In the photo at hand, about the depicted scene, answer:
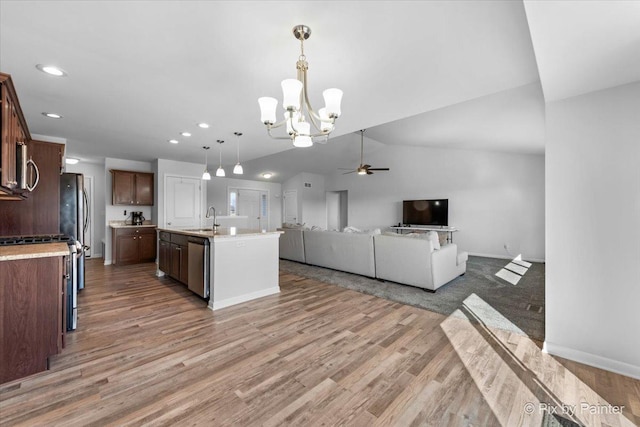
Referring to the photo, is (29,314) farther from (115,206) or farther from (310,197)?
(310,197)

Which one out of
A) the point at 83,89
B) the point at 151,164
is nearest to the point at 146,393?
the point at 83,89

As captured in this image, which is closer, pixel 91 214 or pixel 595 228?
pixel 595 228

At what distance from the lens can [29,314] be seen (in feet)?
6.33

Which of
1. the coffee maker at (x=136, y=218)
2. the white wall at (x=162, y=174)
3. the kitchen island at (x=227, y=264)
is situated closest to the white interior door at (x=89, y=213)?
the coffee maker at (x=136, y=218)

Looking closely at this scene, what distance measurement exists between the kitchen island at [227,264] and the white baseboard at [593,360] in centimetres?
308

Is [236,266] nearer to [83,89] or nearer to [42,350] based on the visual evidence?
[42,350]

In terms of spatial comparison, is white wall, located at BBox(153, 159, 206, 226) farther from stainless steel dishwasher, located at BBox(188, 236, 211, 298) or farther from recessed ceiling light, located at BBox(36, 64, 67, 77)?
recessed ceiling light, located at BBox(36, 64, 67, 77)

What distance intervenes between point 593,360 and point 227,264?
3.61 meters

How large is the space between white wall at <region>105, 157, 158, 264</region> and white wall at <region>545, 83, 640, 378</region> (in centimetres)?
687

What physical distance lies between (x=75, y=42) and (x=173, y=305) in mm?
2824

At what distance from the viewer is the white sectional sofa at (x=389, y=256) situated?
13.0 feet

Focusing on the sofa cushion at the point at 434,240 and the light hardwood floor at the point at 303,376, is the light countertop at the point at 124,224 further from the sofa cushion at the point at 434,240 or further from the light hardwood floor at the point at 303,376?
the sofa cushion at the point at 434,240

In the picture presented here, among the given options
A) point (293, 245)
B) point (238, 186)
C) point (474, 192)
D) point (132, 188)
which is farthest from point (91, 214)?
point (474, 192)

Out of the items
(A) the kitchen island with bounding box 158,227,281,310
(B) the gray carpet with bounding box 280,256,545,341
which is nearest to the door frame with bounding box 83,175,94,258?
(A) the kitchen island with bounding box 158,227,281,310
